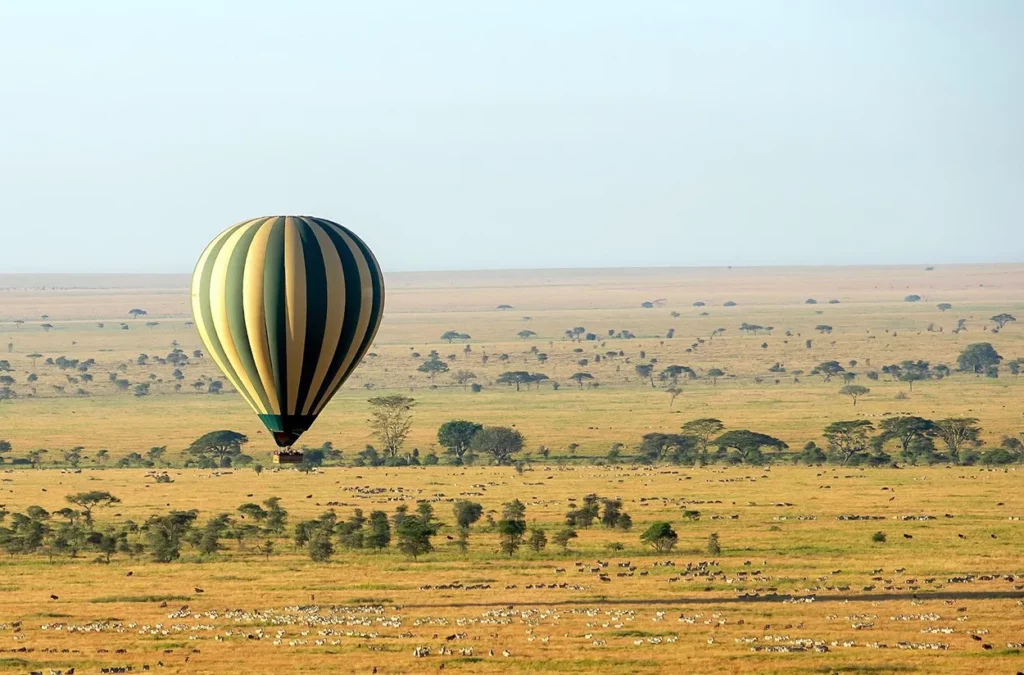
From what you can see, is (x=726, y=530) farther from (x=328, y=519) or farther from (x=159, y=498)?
(x=159, y=498)

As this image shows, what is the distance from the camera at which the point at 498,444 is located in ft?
242

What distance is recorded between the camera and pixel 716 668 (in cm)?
3092

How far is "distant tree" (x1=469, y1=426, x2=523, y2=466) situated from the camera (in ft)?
242

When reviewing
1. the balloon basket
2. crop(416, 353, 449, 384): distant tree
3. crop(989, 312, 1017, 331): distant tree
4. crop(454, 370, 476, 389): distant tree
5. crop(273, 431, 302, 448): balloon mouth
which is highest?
crop(273, 431, 302, 448): balloon mouth

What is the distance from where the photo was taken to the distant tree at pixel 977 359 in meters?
124

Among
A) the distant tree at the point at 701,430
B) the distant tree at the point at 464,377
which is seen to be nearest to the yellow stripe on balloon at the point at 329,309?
the distant tree at the point at 701,430

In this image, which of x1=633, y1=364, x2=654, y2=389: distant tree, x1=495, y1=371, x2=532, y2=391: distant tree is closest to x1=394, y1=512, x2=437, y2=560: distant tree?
x1=495, y1=371, x2=532, y2=391: distant tree

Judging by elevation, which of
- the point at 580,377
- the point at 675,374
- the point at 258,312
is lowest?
the point at 580,377

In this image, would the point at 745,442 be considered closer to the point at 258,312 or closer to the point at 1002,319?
the point at 258,312

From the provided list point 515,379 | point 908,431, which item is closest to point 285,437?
point 908,431

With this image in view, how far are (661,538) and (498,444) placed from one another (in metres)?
28.3

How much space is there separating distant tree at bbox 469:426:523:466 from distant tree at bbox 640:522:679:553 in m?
26.9

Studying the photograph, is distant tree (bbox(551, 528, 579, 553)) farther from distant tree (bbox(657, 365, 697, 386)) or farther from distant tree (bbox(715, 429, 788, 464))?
distant tree (bbox(657, 365, 697, 386))

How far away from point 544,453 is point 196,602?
120 ft
